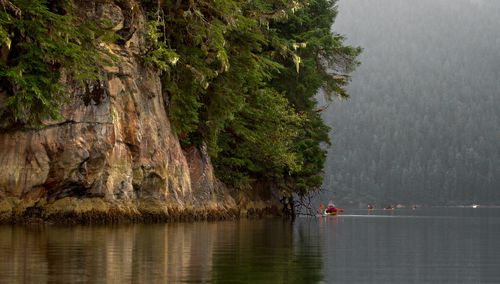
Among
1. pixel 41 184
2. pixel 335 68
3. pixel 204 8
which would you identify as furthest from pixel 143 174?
pixel 335 68

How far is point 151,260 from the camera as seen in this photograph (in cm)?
1255

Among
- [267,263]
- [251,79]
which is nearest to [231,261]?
[267,263]

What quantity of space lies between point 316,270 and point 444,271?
1.91m

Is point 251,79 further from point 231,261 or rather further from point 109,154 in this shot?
point 231,261

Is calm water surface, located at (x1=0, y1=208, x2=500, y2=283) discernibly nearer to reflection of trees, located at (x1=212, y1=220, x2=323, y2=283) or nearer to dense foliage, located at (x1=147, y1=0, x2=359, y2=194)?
reflection of trees, located at (x1=212, y1=220, x2=323, y2=283)

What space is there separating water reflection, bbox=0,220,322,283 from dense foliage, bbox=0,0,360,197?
744 centimetres

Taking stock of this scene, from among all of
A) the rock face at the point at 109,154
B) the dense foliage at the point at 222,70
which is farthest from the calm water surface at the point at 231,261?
the dense foliage at the point at 222,70

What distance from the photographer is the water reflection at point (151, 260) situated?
10.2 m

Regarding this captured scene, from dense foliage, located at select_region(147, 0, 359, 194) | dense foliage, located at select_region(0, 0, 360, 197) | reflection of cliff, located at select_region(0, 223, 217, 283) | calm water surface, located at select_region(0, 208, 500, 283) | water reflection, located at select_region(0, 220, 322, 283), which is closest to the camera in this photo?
reflection of cliff, located at select_region(0, 223, 217, 283)

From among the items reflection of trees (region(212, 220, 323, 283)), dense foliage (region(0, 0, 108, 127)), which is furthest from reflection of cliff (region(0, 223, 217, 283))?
dense foliage (region(0, 0, 108, 127))

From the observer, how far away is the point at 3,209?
79.4 feet

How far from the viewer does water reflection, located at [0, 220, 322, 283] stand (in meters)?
10.2

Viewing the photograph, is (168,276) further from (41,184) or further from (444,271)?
(41,184)

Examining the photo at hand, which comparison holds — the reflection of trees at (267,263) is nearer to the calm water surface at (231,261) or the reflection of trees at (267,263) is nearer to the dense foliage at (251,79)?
the calm water surface at (231,261)
